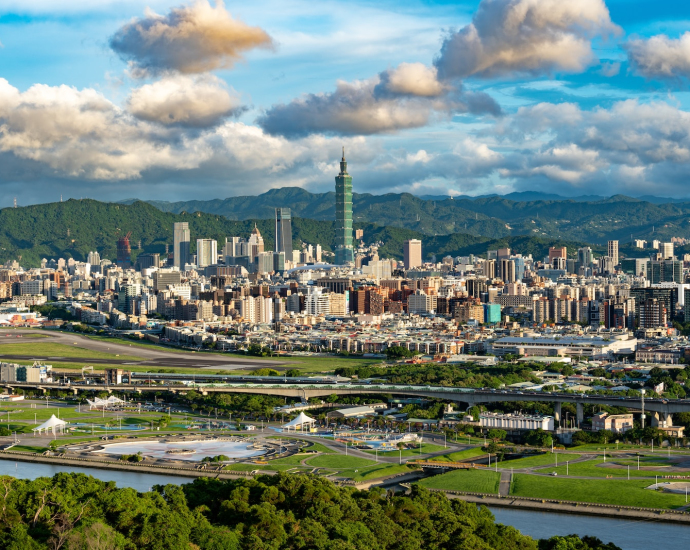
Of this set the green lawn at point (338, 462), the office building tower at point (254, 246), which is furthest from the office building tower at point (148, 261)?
the green lawn at point (338, 462)

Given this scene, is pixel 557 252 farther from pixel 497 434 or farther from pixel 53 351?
pixel 497 434

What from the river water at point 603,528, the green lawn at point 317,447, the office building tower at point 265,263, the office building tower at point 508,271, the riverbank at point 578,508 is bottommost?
the river water at point 603,528

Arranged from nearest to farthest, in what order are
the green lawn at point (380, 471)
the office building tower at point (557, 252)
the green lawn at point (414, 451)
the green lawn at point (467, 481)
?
the green lawn at point (467, 481), the green lawn at point (380, 471), the green lawn at point (414, 451), the office building tower at point (557, 252)

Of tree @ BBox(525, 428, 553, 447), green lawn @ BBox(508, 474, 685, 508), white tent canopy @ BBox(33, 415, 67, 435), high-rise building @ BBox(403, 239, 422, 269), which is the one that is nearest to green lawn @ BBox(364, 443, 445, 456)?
tree @ BBox(525, 428, 553, 447)

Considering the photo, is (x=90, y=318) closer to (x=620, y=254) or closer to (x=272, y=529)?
(x=272, y=529)

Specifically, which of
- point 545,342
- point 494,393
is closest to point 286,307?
point 545,342

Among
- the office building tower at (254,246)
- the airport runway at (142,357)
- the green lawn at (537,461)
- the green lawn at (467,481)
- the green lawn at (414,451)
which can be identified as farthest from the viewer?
the office building tower at (254,246)

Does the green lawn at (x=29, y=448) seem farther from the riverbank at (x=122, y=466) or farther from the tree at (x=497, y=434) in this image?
the tree at (x=497, y=434)

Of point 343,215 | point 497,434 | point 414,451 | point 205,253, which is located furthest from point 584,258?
point 414,451
